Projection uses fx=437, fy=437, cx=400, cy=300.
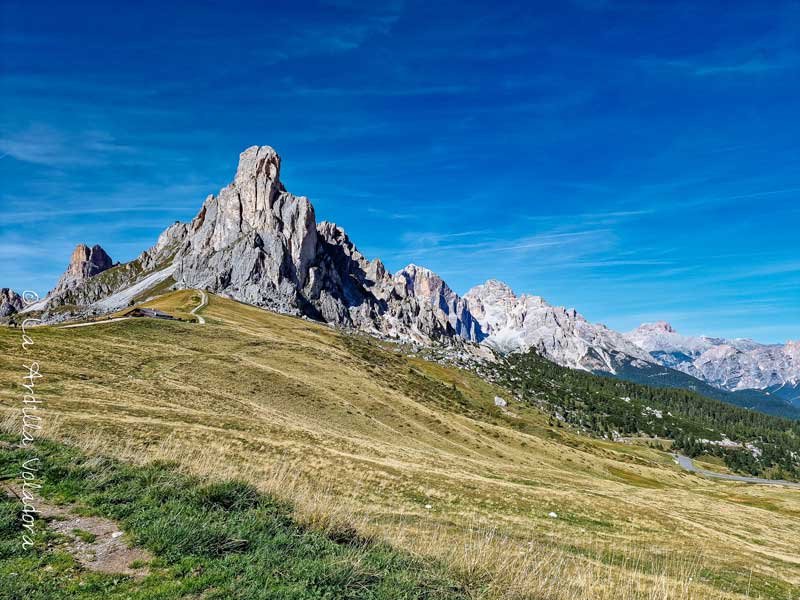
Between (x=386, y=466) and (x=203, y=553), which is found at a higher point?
(x=203, y=553)

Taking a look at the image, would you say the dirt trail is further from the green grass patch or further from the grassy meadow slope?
the grassy meadow slope

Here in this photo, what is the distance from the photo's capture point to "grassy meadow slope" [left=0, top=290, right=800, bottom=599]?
14.7m

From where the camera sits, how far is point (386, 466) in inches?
1487

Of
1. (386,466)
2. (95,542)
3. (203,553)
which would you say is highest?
(203,553)

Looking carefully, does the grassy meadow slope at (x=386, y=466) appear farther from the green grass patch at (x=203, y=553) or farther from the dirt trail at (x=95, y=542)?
the dirt trail at (x=95, y=542)

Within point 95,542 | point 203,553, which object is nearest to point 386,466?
point 203,553

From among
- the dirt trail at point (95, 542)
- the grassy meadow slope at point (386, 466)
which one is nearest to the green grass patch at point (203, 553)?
the dirt trail at point (95, 542)

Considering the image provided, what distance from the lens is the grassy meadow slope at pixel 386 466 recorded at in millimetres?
14719

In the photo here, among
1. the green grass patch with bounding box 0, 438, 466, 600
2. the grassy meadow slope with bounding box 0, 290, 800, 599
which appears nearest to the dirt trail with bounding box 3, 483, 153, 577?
the green grass patch with bounding box 0, 438, 466, 600

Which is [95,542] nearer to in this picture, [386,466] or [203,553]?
[203,553]

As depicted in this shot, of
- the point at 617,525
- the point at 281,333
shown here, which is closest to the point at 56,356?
the point at 617,525

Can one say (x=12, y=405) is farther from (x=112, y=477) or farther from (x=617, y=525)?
(x=617, y=525)

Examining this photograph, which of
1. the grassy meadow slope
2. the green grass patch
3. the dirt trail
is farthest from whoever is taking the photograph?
the grassy meadow slope

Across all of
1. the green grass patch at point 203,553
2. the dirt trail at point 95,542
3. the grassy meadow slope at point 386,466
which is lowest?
the grassy meadow slope at point 386,466
